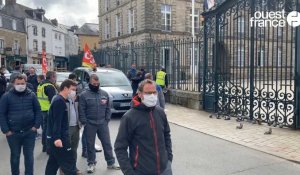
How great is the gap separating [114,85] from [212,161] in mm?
6612

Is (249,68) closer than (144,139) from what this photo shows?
No

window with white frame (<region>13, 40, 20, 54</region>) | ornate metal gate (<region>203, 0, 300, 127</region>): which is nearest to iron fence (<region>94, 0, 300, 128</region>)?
ornate metal gate (<region>203, 0, 300, 127</region>)

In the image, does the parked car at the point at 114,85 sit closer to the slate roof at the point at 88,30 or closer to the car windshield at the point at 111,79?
the car windshield at the point at 111,79

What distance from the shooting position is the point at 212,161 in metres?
6.46

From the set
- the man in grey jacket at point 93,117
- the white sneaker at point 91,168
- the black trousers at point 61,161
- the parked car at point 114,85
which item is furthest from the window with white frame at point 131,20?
the black trousers at point 61,161

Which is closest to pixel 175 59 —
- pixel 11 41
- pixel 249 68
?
pixel 249 68

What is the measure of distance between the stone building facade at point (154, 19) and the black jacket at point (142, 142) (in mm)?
31095

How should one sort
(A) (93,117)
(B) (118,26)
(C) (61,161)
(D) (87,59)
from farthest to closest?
(B) (118,26) → (D) (87,59) → (A) (93,117) → (C) (61,161)

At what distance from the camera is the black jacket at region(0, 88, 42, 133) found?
17.1ft

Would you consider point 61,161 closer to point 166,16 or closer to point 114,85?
point 114,85

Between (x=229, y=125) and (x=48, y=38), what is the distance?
55.7 m

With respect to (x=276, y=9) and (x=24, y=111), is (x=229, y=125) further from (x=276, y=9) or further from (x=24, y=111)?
(x=24, y=111)

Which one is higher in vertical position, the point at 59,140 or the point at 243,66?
the point at 243,66

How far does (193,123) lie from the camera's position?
1036 cm
